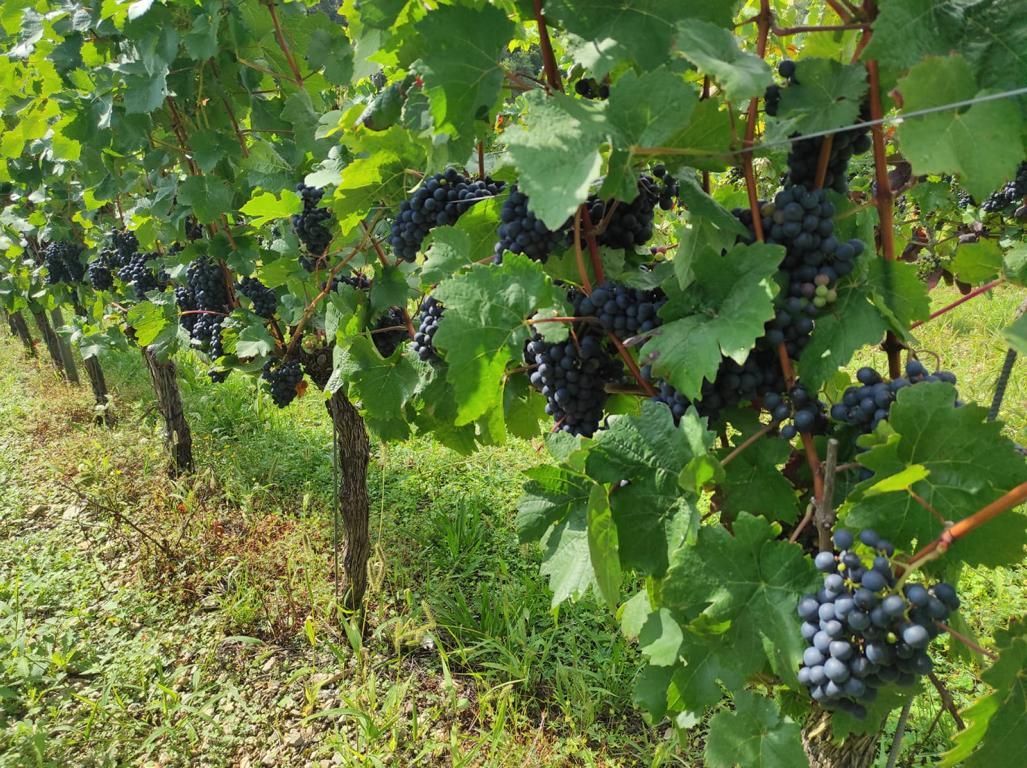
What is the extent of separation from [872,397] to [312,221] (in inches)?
64.5

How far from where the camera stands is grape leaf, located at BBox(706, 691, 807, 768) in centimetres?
90

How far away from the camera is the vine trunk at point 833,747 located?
108cm

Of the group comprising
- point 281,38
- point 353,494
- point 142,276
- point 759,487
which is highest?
point 281,38

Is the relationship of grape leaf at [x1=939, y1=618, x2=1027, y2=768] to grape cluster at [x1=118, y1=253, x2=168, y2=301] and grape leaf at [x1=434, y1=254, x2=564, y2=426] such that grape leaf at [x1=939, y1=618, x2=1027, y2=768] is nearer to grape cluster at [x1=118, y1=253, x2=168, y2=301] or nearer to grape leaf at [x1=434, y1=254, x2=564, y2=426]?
grape leaf at [x1=434, y1=254, x2=564, y2=426]

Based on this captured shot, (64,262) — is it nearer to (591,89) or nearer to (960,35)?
(591,89)

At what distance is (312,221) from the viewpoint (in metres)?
1.98

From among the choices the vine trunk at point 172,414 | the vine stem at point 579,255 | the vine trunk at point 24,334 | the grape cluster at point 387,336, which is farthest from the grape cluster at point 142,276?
the vine trunk at point 24,334

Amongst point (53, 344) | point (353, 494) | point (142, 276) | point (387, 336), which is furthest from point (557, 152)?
point (53, 344)

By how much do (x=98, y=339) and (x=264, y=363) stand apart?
232cm

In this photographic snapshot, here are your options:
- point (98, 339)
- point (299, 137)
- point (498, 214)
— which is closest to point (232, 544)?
point (98, 339)

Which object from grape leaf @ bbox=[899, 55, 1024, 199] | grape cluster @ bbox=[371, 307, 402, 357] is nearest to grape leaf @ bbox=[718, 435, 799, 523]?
grape leaf @ bbox=[899, 55, 1024, 199]

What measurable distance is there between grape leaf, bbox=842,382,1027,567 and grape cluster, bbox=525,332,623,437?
0.43 m

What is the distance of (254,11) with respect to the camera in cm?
208

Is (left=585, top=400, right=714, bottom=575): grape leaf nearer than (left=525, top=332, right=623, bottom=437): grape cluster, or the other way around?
(left=585, top=400, right=714, bottom=575): grape leaf
